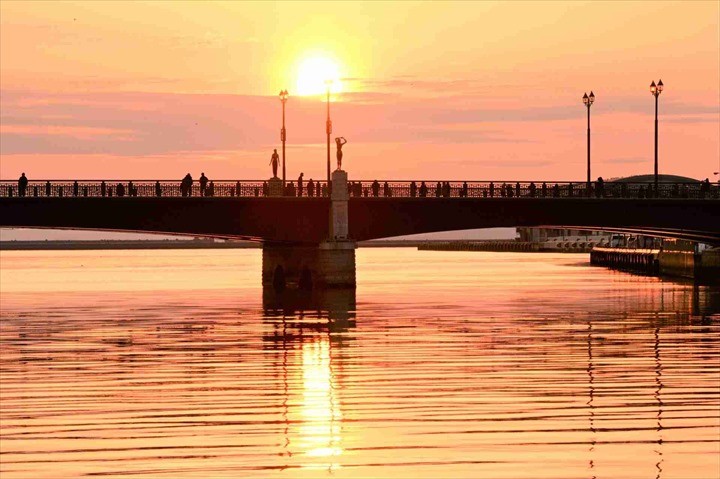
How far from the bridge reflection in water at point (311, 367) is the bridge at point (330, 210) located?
8.69 m

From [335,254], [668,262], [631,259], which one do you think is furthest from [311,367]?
[631,259]

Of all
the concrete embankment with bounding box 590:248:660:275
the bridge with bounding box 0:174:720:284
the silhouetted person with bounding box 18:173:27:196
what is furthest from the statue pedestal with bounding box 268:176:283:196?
the concrete embankment with bounding box 590:248:660:275

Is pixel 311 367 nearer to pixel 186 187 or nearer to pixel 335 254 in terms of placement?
pixel 335 254

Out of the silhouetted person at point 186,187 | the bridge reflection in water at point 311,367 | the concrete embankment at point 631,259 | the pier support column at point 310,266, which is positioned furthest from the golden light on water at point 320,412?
the concrete embankment at point 631,259

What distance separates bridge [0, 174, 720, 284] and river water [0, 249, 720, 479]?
19830mm

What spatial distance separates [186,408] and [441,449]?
331 inches

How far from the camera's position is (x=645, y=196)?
388 ft

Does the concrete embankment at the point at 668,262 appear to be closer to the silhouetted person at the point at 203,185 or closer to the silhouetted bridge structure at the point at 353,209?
the silhouetted bridge structure at the point at 353,209

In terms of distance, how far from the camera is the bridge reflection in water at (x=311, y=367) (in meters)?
28.9

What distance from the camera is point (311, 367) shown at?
46.4m

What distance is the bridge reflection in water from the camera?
2891 centimetres

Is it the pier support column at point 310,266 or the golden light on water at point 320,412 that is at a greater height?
the pier support column at point 310,266

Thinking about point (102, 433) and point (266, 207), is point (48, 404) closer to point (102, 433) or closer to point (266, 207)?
point (102, 433)

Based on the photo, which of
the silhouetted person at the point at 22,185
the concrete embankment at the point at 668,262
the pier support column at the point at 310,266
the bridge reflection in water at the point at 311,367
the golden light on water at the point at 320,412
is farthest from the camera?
the concrete embankment at the point at 668,262
